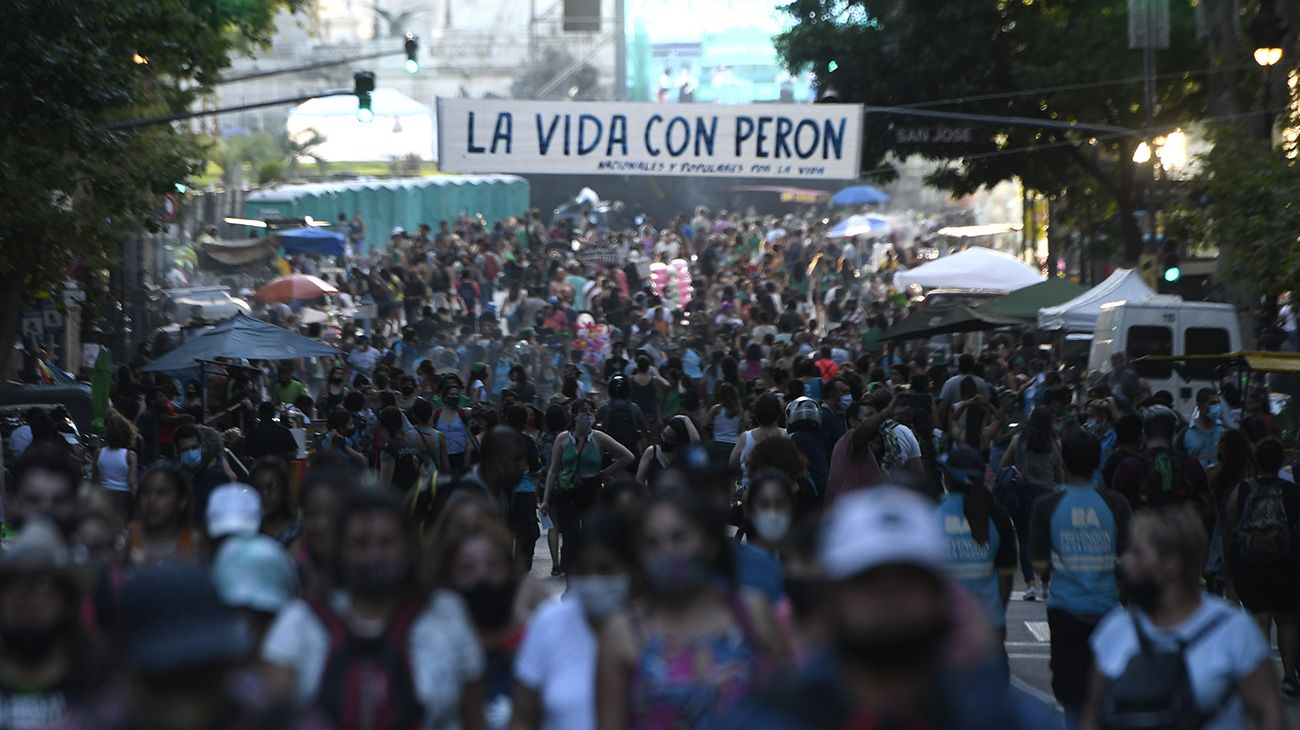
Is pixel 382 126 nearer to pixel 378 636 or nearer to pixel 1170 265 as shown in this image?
pixel 1170 265

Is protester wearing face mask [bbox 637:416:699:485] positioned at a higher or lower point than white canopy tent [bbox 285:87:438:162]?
lower

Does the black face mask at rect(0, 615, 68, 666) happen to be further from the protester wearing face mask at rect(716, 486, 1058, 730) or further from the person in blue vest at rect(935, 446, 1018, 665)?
the person in blue vest at rect(935, 446, 1018, 665)

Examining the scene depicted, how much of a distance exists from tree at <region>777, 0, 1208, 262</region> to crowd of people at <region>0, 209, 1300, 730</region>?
14976 mm

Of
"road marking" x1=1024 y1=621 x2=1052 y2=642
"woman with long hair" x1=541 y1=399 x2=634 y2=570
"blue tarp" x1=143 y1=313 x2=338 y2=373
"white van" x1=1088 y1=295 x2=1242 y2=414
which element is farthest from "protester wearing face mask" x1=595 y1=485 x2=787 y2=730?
"white van" x1=1088 y1=295 x2=1242 y2=414

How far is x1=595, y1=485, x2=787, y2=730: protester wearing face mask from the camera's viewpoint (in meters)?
4.73

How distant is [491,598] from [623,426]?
989 centimetres

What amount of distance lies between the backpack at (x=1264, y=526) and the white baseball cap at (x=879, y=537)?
26.8ft

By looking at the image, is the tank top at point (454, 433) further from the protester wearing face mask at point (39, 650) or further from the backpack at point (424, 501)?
the protester wearing face mask at point (39, 650)

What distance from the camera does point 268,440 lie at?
583 inches

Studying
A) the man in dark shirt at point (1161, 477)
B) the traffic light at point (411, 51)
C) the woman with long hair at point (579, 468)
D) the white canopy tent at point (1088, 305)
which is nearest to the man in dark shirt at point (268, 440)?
the woman with long hair at point (579, 468)

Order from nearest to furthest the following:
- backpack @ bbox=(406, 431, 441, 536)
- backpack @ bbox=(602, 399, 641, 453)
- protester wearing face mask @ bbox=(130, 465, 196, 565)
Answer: protester wearing face mask @ bbox=(130, 465, 196, 565) < backpack @ bbox=(406, 431, 441, 536) < backpack @ bbox=(602, 399, 641, 453)

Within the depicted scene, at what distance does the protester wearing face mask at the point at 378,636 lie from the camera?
4.78m

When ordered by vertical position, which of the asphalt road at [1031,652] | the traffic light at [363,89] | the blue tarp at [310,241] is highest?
the traffic light at [363,89]

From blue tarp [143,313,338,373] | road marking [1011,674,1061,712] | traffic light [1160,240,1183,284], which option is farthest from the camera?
traffic light [1160,240,1183,284]
